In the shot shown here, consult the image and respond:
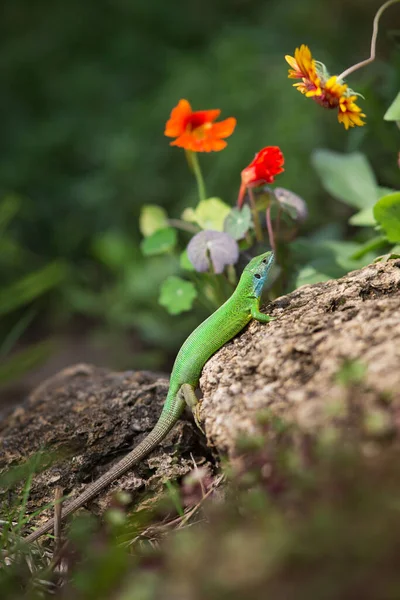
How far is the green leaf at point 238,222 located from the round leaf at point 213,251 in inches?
3.9

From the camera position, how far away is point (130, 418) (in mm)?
3023

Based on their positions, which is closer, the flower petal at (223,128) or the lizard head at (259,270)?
the lizard head at (259,270)

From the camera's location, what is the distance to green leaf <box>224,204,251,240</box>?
3385 mm

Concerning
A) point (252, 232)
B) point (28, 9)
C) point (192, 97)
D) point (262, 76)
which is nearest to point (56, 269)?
point (252, 232)

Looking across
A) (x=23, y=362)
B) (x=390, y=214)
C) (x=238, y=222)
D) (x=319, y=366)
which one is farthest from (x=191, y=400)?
(x=23, y=362)

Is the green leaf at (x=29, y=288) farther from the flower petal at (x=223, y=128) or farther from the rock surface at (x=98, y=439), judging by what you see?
the flower petal at (x=223, y=128)

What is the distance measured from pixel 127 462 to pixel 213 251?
3.80 feet

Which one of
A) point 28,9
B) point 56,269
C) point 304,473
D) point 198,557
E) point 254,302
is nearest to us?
point 198,557

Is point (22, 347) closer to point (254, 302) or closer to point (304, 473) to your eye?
point (254, 302)

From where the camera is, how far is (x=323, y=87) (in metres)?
2.69

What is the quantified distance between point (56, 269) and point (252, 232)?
179 centimetres

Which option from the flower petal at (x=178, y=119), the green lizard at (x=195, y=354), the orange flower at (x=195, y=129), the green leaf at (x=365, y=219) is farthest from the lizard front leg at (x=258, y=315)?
the green leaf at (x=365, y=219)

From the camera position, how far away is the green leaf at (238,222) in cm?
338

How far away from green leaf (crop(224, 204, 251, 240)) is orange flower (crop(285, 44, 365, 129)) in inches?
31.1
